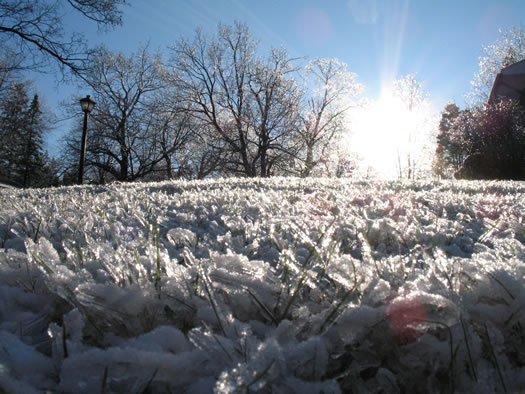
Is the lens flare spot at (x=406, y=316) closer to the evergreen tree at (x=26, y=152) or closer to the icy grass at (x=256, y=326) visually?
the icy grass at (x=256, y=326)

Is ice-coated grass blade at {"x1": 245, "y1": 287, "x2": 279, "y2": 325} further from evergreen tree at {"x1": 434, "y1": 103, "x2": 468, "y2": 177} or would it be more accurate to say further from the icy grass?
evergreen tree at {"x1": 434, "y1": 103, "x2": 468, "y2": 177}

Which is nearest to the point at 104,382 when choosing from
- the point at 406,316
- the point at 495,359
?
the point at 406,316

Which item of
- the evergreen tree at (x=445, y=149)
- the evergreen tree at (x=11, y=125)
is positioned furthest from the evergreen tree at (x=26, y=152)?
the evergreen tree at (x=445, y=149)

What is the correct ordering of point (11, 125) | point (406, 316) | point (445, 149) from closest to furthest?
point (406, 316) → point (11, 125) → point (445, 149)

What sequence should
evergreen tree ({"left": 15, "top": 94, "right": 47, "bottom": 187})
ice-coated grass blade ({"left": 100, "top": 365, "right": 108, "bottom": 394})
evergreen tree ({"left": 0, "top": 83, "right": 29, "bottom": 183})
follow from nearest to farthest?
1. ice-coated grass blade ({"left": 100, "top": 365, "right": 108, "bottom": 394})
2. evergreen tree ({"left": 0, "top": 83, "right": 29, "bottom": 183})
3. evergreen tree ({"left": 15, "top": 94, "right": 47, "bottom": 187})

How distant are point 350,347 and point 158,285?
52 cm

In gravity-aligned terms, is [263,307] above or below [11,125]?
below

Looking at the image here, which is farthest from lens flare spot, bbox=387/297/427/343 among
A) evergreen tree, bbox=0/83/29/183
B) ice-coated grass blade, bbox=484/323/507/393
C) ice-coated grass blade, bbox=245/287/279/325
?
evergreen tree, bbox=0/83/29/183

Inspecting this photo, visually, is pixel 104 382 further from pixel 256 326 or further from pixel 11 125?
pixel 11 125

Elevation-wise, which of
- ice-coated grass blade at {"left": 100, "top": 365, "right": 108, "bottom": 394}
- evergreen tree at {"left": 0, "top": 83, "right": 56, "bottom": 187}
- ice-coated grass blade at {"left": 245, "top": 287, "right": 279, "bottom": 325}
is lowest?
ice-coated grass blade at {"left": 100, "top": 365, "right": 108, "bottom": 394}

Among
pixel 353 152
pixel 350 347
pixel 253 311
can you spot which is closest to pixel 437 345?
pixel 350 347

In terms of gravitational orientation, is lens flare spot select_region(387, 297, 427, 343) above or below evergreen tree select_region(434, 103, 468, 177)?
below

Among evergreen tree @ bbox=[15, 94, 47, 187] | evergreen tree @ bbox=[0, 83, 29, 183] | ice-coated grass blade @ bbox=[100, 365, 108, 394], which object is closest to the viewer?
ice-coated grass blade @ bbox=[100, 365, 108, 394]

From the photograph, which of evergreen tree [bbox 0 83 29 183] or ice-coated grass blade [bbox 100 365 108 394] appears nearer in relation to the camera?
ice-coated grass blade [bbox 100 365 108 394]
